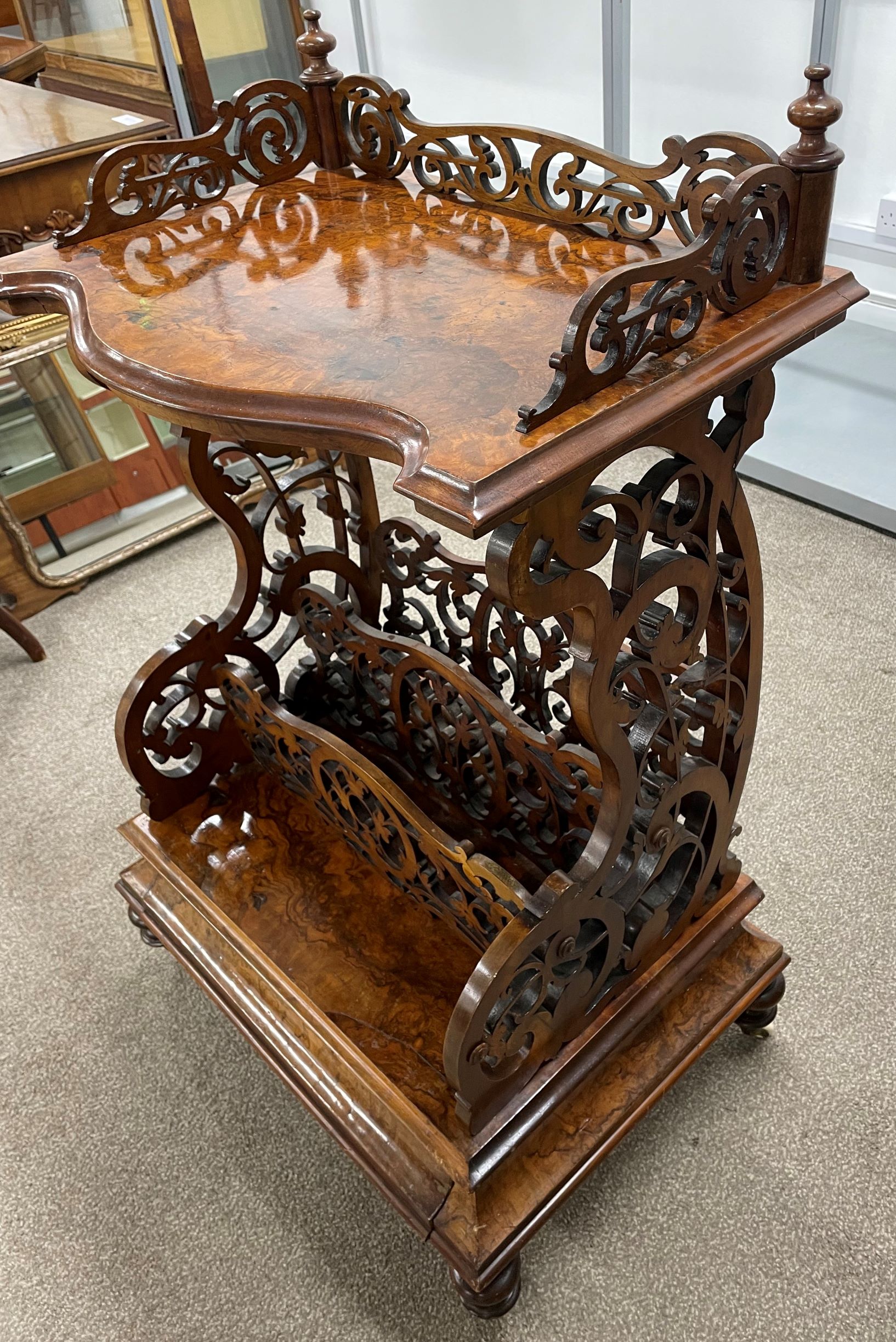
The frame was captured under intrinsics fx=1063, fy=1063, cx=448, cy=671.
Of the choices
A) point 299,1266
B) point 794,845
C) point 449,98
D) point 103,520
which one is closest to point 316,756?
point 299,1266

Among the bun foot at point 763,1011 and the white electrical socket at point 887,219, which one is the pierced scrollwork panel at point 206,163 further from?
the white electrical socket at point 887,219

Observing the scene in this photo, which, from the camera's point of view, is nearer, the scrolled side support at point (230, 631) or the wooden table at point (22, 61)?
the scrolled side support at point (230, 631)

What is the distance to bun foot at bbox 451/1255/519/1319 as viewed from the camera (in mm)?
1029

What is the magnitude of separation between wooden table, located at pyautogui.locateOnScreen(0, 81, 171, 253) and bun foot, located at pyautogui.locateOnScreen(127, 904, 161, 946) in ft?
4.65

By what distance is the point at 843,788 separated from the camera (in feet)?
5.32

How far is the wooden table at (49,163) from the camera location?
2.16 meters

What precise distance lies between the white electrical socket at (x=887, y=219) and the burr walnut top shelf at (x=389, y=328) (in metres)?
1.31

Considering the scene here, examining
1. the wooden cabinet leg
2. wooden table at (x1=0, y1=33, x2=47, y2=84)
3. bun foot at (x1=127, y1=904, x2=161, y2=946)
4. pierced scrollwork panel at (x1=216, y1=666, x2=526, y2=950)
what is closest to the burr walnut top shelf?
pierced scrollwork panel at (x1=216, y1=666, x2=526, y2=950)

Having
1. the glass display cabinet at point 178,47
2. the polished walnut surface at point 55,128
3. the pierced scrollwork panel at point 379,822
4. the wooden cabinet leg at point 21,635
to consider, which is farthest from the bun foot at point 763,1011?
the glass display cabinet at point 178,47

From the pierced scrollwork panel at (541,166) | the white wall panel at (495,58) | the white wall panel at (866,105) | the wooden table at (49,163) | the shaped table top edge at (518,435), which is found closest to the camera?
the shaped table top edge at (518,435)

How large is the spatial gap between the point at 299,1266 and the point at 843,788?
101cm

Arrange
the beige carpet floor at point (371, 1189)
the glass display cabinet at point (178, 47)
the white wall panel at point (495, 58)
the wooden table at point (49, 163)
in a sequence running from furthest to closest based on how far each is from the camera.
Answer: the glass display cabinet at point (178, 47)
the white wall panel at point (495, 58)
the wooden table at point (49, 163)
the beige carpet floor at point (371, 1189)

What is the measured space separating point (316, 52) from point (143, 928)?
1.09 m

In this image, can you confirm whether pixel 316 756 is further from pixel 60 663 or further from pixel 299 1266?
pixel 60 663
